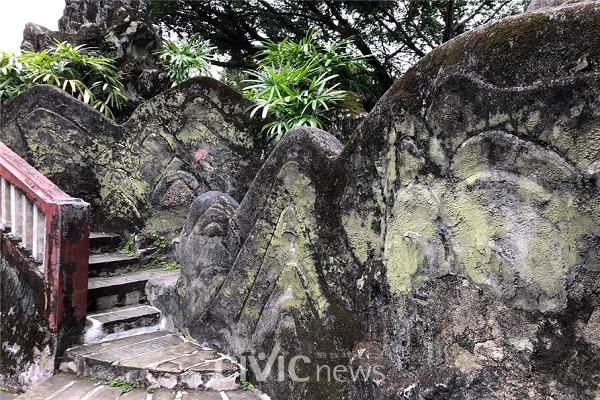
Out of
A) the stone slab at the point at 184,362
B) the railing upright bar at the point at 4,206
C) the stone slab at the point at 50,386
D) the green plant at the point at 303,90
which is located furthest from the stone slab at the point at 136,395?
the green plant at the point at 303,90

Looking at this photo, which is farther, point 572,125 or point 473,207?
point 473,207

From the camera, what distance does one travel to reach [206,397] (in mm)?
2740

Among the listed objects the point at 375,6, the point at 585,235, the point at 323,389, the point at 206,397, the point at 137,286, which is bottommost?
the point at 206,397

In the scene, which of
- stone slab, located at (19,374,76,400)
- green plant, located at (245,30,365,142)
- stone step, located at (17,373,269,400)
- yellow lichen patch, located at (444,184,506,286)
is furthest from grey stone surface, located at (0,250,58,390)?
yellow lichen patch, located at (444,184,506,286)

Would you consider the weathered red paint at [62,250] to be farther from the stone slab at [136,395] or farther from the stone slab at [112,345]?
the stone slab at [136,395]

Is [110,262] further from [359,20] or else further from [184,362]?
[359,20]

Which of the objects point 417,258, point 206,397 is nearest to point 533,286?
point 417,258

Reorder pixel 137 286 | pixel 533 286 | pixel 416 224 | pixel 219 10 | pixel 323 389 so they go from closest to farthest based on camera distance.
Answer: pixel 533 286 < pixel 416 224 < pixel 323 389 < pixel 137 286 < pixel 219 10

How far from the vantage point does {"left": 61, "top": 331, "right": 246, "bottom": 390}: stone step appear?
283cm

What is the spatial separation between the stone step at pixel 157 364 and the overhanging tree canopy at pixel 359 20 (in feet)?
18.9

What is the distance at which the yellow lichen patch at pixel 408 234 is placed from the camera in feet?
6.63

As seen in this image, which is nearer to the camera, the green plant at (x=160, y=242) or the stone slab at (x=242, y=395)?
the stone slab at (x=242, y=395)

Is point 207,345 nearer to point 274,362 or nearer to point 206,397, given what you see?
point 206,397

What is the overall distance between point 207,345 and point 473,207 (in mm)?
2217
